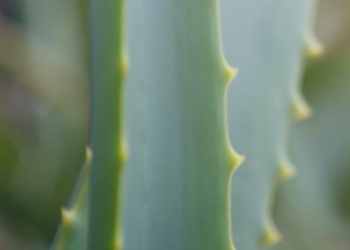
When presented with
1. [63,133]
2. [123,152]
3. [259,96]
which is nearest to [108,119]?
[123,152]

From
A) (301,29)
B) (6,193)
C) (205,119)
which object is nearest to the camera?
(205,119)

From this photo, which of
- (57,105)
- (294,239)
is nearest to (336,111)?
(294,239)

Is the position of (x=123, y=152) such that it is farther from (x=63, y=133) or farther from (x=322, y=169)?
(x=322, y=169)

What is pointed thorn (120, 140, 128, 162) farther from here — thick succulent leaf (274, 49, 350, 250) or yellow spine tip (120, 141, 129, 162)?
thick succulent leaf (274, 49, 350, 250)

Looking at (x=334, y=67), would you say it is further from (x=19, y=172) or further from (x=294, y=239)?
(x=19, y=172)

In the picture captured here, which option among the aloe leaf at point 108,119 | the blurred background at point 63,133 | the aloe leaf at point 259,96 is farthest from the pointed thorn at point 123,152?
the blurred background at point 63,133
